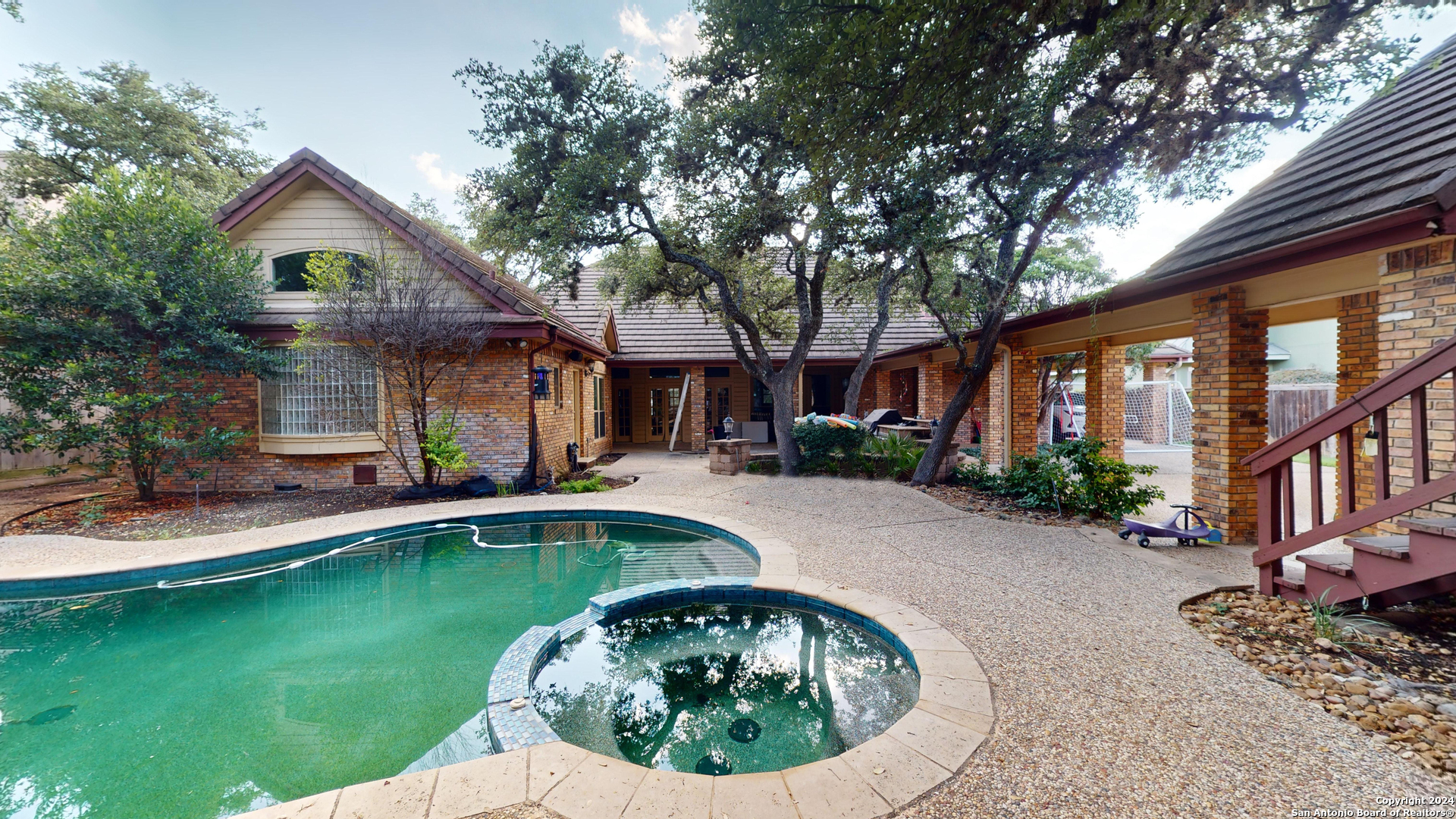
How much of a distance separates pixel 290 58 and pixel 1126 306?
45.7 feet

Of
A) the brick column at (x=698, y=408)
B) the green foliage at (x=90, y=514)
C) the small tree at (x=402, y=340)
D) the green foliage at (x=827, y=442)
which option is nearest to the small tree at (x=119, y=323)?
the green foliage at (x=90, y=514)

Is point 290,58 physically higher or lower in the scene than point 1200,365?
higher

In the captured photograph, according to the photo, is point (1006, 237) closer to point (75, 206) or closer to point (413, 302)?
point (413, 302)

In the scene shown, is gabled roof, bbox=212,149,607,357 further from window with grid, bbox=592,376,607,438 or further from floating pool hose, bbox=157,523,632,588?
window with grid, bbox=592,376,607,438

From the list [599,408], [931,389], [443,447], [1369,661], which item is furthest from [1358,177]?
[599,408]

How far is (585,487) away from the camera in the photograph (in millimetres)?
9016

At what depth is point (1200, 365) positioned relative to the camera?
5625mm

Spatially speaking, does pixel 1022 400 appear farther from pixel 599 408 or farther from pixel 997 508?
pixel 599 408

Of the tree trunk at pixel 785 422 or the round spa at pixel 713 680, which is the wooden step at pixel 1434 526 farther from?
the tree trunk at pixel 785 422

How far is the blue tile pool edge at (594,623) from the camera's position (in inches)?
103

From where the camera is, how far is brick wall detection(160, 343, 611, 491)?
8859 mm

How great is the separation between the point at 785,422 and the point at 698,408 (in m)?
5.06

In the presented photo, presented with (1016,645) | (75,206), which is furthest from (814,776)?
(75,206)

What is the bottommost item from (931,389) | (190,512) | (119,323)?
(190,512)
